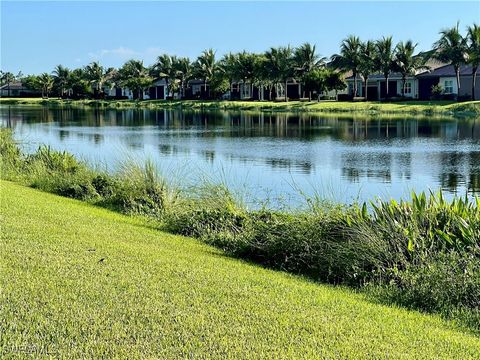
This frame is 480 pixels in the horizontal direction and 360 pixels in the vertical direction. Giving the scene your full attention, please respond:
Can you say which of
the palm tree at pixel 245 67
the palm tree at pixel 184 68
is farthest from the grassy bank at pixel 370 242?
the palm tree at pixel 184 68

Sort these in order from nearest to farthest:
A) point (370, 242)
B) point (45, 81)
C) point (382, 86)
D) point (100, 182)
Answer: point (370, 242), point (100, 182), point (382, 86), point (45, 81)

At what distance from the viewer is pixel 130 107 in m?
92.8

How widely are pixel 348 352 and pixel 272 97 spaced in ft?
272

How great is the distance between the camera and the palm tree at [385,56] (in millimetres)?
69250

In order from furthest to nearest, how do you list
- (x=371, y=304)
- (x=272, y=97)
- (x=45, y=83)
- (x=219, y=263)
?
(x=45, y=83) < (x=272, y=97) < (x=219, y=263) < (x=371, y=304)

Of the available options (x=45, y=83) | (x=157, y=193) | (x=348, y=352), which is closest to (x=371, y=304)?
(x=348, y=352)

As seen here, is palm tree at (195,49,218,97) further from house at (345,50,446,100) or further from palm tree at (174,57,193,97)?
house at (345,50,446,100)

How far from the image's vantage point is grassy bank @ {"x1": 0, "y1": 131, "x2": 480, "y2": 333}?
737 cm

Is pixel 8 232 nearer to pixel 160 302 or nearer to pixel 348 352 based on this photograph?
pixel 160 302

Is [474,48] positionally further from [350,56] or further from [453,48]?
[350,56]

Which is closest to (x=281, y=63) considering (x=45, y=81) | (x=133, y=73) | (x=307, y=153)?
(x=133, y=73)

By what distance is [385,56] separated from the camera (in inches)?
2739

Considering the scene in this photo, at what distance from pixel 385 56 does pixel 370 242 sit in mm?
64335

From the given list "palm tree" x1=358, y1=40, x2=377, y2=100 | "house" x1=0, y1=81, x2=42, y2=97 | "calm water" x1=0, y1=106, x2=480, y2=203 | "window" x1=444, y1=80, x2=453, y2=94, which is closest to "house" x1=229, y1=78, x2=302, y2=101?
"palm tree" x1=358, y1=40, x2=377, y2=100
